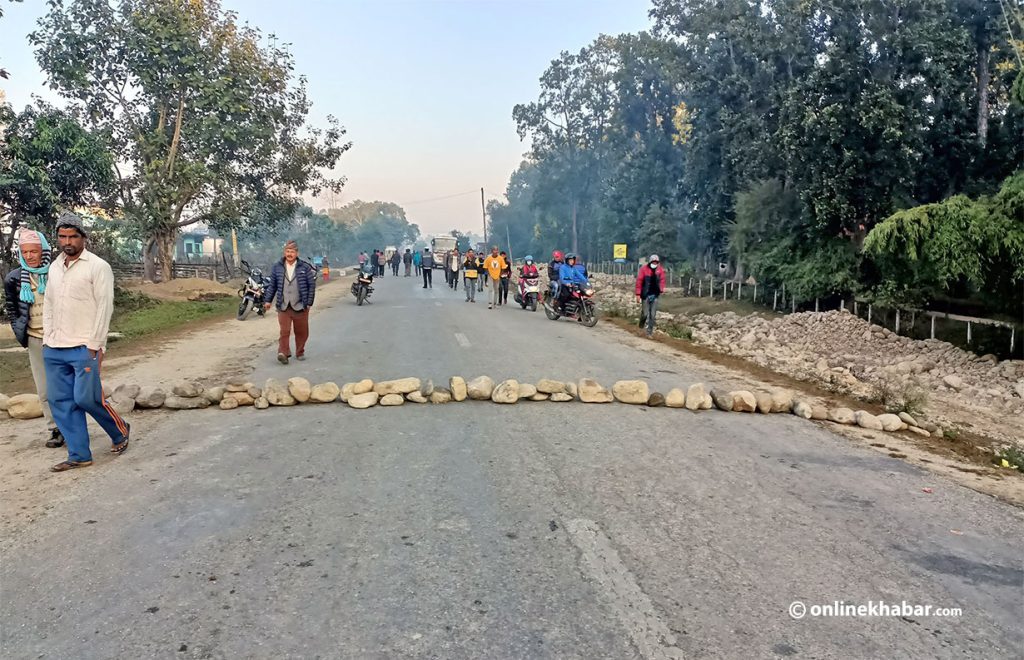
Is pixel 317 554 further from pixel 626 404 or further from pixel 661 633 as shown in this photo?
pixel 626 404

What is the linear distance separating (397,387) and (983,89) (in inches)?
799

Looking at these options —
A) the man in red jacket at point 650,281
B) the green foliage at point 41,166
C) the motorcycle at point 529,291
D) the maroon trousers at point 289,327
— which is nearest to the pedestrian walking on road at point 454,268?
the motorcycle at point 529,291

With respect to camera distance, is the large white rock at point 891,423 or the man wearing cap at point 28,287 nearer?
the man wearing cap at point 28,287

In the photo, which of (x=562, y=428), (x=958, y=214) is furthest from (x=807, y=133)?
(x=562, y=428)

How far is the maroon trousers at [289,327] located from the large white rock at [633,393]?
4.81m

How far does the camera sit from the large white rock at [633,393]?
24.8 ft

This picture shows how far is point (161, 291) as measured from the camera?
23.9m

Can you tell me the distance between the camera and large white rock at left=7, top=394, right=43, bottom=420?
22.6ft

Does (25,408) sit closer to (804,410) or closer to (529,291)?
(804,410)

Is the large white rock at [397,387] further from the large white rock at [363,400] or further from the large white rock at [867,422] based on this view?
the large white rock at [867,422]

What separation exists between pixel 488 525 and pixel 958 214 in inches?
512

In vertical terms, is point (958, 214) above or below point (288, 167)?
below

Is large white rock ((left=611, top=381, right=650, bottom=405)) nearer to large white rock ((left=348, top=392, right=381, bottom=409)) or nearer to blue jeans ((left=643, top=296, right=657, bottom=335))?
large white rock ((left=348, top=392, right=381, bottom=409))

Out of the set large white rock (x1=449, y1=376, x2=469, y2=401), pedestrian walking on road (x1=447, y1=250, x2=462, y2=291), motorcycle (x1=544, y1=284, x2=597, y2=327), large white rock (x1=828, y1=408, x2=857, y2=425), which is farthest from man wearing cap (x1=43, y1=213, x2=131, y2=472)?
pedestrian walking on road (x1=447, y1=250, x2=462, y2=291)
